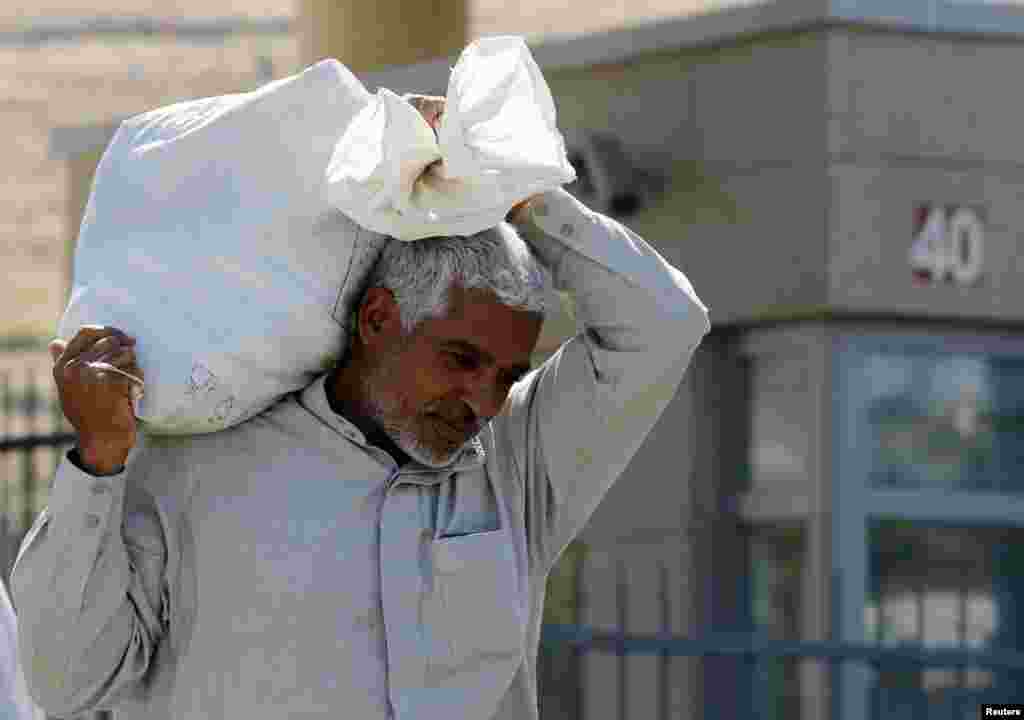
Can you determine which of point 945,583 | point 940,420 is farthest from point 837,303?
point 945,583

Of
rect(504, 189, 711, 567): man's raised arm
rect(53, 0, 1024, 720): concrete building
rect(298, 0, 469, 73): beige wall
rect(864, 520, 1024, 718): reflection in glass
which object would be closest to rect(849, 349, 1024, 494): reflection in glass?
rect(53, 0, 1024, 720): concrete building

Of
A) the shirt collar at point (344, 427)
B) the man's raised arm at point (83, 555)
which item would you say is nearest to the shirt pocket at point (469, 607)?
the shirt collar at point (344, 427)

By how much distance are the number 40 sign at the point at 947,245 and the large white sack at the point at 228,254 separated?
513 cm

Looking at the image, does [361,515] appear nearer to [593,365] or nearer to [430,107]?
[593,365]

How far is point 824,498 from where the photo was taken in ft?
29.8

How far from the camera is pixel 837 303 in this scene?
8984 millimetres

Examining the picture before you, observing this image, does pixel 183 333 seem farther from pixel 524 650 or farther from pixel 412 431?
pixel 524 650

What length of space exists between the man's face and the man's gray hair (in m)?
0.01

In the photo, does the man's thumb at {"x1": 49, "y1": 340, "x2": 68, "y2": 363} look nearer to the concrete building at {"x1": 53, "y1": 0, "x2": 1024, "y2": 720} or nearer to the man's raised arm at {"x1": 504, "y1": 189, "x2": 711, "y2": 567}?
the man's raised arm at {"x1": 504, "y1": 189, "x2": 711, "y2": 567}

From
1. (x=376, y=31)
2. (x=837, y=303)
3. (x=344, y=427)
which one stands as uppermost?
(x=376, y=31)

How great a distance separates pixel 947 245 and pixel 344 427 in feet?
17.5

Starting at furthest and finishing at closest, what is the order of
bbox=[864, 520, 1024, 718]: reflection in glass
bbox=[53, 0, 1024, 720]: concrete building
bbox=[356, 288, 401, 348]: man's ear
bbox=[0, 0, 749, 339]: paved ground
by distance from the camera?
bbox=[0, 0, 749, 339]: paved ground < bbox=[864, 520, 1024, 718]: reflection in glass < bbox=[53, 0, 1024, 720]: concrete building < bbox=[356, 288, 401, 348]: man's ear

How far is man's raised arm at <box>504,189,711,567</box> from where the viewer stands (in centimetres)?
419

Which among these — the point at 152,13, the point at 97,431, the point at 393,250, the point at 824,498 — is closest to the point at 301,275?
the point at 393,250
